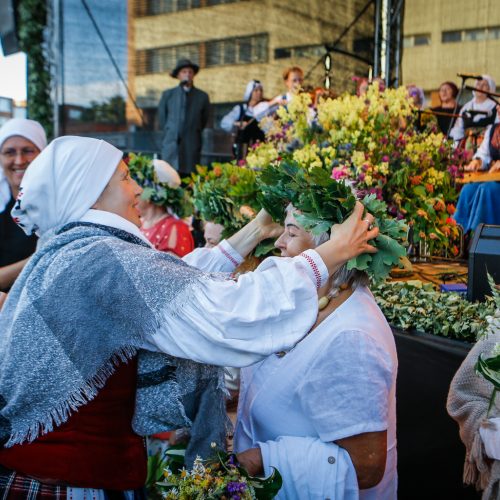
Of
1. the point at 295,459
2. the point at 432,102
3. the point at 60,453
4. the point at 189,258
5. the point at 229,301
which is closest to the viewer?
the point at 229,301

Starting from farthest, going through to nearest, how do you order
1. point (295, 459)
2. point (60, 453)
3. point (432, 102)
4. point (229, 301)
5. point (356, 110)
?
point (432, 102) < point (356, 110) < point (295, 459) < point (60, 453) < point (229, 301)

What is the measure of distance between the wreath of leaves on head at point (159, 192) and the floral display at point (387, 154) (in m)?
1.09

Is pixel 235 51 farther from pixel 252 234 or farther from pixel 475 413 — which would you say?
pixel 475 413

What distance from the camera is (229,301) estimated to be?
1547mm

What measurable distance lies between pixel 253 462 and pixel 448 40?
25.0 ft

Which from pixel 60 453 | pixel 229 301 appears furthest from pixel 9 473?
pixel 229 301

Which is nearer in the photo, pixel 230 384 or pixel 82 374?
pixel 82 374

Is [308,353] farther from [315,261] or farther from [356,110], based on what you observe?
[356,110]

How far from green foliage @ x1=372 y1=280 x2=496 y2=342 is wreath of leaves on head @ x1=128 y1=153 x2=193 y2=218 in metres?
2.05

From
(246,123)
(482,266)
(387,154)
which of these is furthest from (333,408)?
(246,123)

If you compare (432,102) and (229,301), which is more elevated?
(432,102)

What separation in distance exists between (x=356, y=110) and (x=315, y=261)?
7.87 feet

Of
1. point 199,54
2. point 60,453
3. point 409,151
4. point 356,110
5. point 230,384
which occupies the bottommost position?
point 230,384

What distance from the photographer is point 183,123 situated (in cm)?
803
